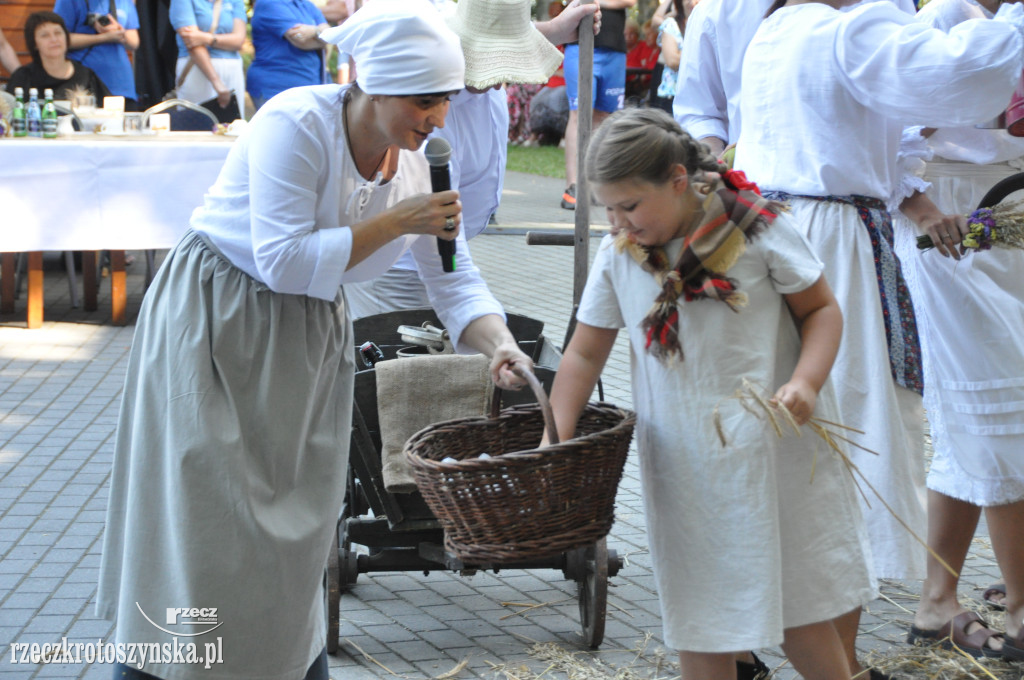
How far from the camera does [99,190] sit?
722 cm

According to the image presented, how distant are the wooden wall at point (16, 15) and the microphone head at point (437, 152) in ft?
35.2

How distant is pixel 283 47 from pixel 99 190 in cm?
390

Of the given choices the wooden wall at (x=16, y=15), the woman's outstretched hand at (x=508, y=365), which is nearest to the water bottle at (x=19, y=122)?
the wooden wall at (x=16, y=15)

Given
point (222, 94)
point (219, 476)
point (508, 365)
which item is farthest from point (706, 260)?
point (222, 94)

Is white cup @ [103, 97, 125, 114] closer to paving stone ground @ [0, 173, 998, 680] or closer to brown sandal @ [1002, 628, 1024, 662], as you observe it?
paving stone ground @ [0, 173, 998, 680]

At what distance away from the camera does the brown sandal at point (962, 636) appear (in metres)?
3.55

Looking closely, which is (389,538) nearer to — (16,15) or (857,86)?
(857,86)

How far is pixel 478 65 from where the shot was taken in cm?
384

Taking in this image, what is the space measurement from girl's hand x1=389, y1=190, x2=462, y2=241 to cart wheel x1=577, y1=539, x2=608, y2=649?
1.39m

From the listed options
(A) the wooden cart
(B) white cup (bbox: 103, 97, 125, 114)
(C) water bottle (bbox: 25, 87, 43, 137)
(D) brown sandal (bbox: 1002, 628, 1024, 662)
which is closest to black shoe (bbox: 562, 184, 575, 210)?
(B) white cup (bbox: 103, 97, 125, 114)

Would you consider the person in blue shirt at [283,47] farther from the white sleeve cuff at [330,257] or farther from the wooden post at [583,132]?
the white sleeve cuff at [330,257]

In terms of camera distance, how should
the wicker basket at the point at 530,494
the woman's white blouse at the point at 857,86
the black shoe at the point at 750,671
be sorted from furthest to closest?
1. the black shoe at the point at 750,671
2. the woman's white blouse at the point at 857,86
3. the wicker basket at the point at 530,494

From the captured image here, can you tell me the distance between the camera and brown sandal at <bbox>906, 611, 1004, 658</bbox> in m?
3.55

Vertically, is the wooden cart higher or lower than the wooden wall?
lower
